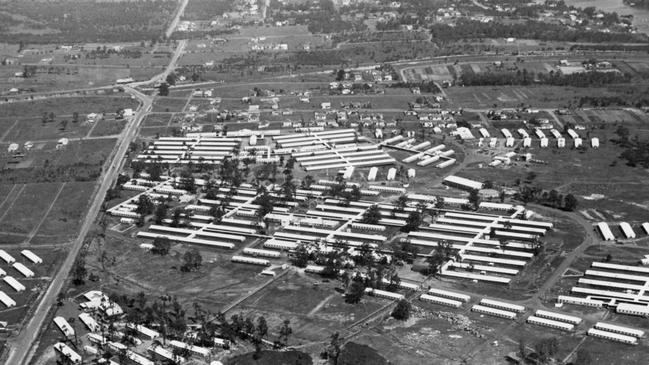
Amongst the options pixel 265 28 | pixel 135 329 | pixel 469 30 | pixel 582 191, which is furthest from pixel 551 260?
pixel 265 28

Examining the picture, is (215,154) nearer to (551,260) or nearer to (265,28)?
(551,260)

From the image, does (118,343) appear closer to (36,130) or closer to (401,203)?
(401,203)

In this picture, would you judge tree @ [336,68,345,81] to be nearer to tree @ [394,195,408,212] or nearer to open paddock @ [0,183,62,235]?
tree @ [394,195,408,212]

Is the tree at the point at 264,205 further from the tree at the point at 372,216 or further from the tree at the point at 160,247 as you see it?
the tree at the point at 160,247

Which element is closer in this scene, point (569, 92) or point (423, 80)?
point (569, 92)

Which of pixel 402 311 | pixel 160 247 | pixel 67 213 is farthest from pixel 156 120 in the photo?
pixel 402 311

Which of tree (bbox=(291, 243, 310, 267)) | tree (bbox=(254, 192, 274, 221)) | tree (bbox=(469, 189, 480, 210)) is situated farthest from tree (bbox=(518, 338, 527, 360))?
tree (bbox=(254, 192, 274, 221))
